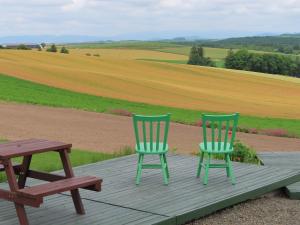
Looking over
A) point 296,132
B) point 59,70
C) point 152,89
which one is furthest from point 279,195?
point 59,70

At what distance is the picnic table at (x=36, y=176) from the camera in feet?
19.2

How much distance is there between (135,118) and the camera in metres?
8.36

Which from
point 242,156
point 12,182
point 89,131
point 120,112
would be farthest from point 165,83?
point 12,182

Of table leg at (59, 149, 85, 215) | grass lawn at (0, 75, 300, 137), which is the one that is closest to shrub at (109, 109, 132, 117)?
grass lawn at (0, 75, 300, 137)

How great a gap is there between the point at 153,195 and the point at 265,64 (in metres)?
76.3

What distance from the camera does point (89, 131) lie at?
19203mm

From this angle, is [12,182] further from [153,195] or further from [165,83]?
[165,83]

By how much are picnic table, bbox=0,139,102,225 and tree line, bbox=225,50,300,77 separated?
7633cm

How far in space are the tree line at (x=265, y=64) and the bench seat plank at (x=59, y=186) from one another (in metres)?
76.7

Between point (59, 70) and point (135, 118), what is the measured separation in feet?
120

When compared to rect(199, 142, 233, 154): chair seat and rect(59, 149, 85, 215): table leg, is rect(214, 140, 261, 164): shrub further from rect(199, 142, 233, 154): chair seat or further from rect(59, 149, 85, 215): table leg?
rect(59, 149, 85, 215): table leg

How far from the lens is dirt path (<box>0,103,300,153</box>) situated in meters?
16.9

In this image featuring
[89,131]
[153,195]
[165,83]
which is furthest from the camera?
[165,83]

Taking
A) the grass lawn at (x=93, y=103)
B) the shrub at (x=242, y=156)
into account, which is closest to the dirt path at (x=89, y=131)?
the grass lawn at (x=93, y=103)
